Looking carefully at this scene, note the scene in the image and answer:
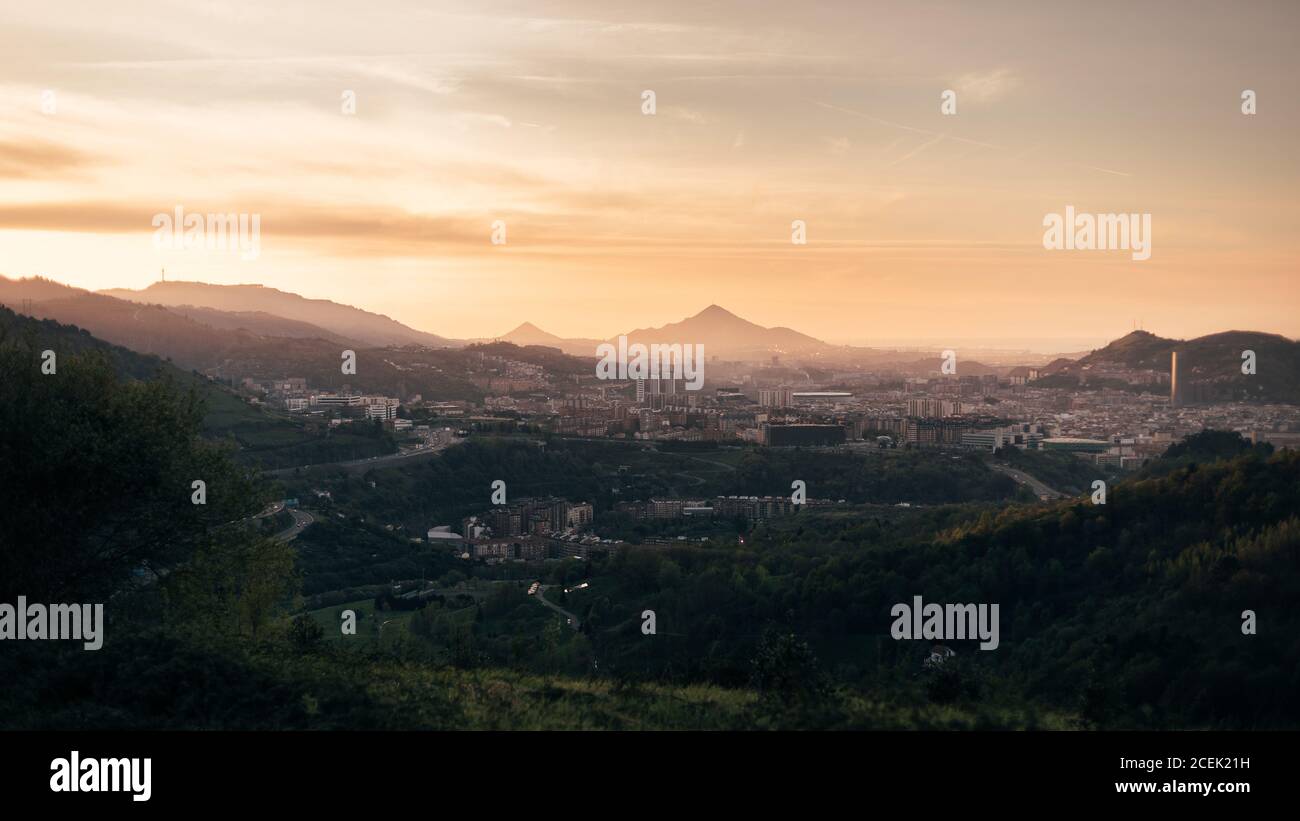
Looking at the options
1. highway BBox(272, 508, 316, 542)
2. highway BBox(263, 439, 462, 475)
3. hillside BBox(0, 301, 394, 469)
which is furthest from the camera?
highway BBox(263, 439, 462, 475)

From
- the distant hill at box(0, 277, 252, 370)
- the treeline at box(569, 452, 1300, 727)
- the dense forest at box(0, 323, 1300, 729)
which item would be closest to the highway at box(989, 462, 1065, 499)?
the dense forest at box(0, 323, 1300, 729)

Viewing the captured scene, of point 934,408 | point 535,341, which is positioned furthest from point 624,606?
point 535,341

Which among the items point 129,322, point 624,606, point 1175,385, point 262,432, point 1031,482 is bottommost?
point 624,606

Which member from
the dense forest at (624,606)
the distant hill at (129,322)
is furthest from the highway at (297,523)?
the distant hill at (129,322)

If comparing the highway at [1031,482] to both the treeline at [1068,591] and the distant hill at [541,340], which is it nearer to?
the treeline at [1068,591]

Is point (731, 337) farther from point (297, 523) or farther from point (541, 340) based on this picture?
point (297, 523)

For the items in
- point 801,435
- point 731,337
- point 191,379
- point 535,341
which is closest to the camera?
point 191,379

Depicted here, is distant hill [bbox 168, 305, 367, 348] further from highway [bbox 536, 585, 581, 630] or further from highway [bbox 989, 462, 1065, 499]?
highway [bbox 536, 585, 581, 630]
